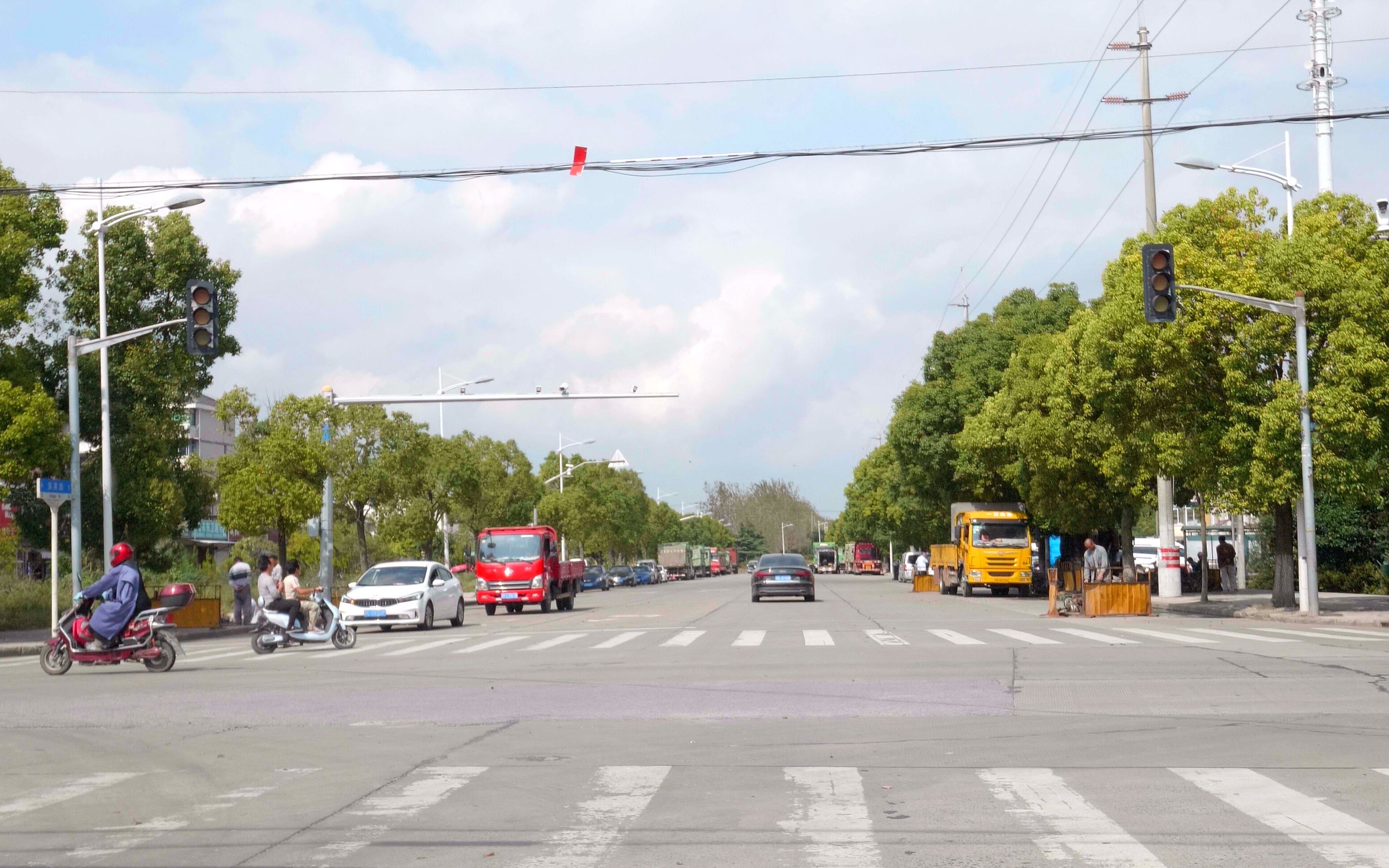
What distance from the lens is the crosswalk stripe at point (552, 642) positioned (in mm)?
22469

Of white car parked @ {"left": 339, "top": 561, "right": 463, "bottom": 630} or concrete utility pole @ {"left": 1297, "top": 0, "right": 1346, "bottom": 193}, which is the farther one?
concrete utility pole @ {"left": 1297, "top": 0, "right": 1346, "bottom": 193}

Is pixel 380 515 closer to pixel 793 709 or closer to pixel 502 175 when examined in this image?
pixel 502 175

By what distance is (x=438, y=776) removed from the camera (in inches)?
373

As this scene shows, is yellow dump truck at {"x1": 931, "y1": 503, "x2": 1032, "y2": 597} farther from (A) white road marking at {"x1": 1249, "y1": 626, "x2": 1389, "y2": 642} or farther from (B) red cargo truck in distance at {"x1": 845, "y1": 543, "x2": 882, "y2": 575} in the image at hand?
(B) red cargo truck in distance at {"x1": 845, "y1": 543, "x2": 882, "y2": 575}

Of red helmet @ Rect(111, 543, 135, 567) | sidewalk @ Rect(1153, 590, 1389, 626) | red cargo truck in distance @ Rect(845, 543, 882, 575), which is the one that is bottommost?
red cargo truck in distance @ Rect(845, 543, 882, 575)

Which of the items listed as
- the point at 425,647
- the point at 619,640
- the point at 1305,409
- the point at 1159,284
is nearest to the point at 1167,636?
the point at 1159,284

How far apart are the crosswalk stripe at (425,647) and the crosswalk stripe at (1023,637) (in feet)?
31.1

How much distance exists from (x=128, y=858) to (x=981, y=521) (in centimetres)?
4608

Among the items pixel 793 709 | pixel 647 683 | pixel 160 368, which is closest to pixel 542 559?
pixel 160 368

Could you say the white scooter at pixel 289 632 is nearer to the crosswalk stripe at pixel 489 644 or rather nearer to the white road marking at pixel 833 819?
the crosswalk stripe at pixel 489 644

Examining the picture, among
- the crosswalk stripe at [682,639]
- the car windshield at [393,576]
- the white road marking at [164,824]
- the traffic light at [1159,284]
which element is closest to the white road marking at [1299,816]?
the white road marking at [164,824]

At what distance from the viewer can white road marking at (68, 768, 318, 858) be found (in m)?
7.24

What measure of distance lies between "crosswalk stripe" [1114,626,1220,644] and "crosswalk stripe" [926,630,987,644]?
9.30ft

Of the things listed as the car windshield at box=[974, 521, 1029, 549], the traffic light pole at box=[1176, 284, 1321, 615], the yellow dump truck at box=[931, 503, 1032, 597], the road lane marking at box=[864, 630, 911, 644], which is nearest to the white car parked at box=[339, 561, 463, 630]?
the road lane marking at box=[864, 630, 911, 644]
